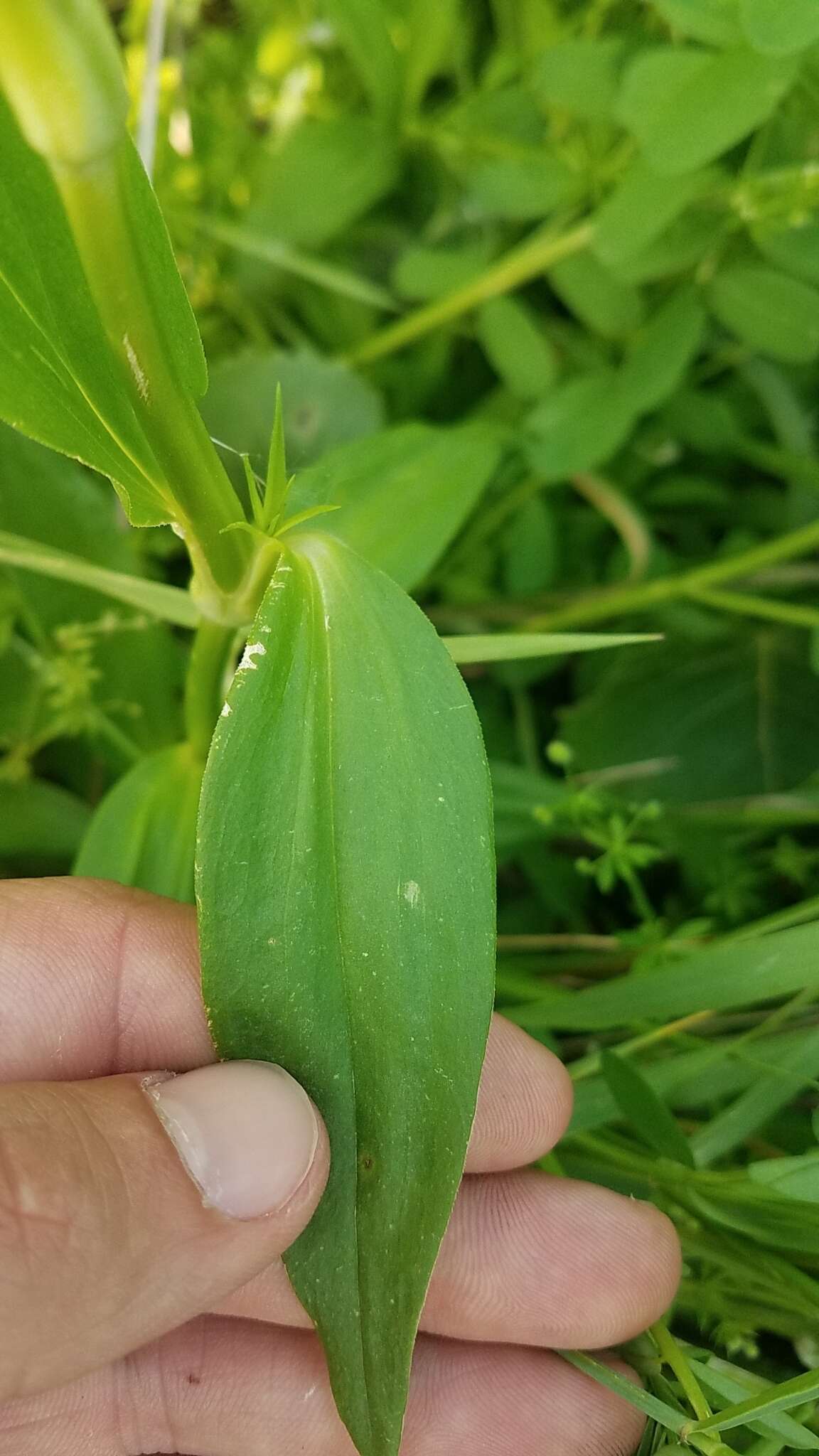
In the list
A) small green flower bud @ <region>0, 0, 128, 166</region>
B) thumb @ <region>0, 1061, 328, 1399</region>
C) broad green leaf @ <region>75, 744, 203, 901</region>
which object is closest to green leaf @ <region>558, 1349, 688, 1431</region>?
thumb @ <region>0, 1061, 328, 1399</region>

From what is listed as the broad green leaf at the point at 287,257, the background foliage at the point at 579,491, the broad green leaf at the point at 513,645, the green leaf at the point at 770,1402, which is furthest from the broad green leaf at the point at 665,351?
the green leaf at the point at 770,1402

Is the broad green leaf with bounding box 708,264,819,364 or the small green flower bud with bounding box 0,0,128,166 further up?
the broad green leaf with bounding box 708,264,819,364

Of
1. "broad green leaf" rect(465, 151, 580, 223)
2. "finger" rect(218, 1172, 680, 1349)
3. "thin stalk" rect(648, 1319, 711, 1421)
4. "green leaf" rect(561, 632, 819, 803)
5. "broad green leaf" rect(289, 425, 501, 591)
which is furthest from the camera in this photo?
"green leaf" rect(561, 632, 819, 803)

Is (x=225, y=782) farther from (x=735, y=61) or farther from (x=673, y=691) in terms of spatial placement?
(x=673, y=691)

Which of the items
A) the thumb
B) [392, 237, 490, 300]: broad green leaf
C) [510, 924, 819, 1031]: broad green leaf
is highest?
[392, 237, 490, 300]: broad green leaf

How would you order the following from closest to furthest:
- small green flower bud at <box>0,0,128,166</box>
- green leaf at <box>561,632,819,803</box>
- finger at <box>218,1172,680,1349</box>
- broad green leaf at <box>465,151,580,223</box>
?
small green flower bud at <box>0,0,128,166</box>, finger at <box>218,1172,680,1349</box>, broad green leaf at <box>465,151,580,223</box>, green leaf at <box>561,632,819,803</box>

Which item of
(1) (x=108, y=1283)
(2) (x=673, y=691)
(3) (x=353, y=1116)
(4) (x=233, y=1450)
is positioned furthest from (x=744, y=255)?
(4) (x=233, y=1450)

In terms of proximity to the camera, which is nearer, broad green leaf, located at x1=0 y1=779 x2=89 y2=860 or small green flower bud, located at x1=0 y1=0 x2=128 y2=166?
small green flower bud, located at x1=0 y1=0 x2=128 y2=166

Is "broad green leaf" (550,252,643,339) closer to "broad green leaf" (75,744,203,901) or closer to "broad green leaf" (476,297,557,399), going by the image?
"broad green leaf" (476,297,557,399)
